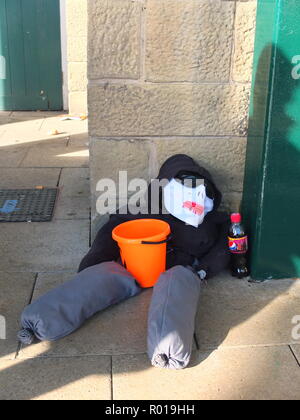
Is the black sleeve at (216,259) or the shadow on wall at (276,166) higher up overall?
the shadow on wall at (276,166)

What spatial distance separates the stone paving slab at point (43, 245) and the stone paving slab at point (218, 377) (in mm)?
1214

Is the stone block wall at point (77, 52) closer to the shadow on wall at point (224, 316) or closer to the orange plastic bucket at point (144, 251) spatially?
the shadow on wall at point (224, 316)

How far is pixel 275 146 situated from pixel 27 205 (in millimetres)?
2432

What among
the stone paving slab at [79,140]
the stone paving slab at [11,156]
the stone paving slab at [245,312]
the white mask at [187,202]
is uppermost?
the white mask at [187,202]

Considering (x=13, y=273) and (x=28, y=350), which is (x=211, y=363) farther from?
(x=13, y=273)

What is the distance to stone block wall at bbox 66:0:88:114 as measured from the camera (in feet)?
25.5

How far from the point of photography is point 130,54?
3.58 m

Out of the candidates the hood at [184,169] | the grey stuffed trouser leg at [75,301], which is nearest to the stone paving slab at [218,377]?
the grey stuffed trouser leg at [75,301]

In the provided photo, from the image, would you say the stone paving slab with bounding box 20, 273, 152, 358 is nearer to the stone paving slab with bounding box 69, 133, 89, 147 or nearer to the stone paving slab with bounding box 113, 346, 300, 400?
the stone paving slab with bounding box 113, 346, 300, 400

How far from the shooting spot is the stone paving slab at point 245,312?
3.01 m

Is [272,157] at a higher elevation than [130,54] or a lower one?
lower

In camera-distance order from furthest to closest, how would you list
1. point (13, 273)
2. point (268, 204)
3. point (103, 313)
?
point (13, 273) → point (268, 204) → point (103, 313)

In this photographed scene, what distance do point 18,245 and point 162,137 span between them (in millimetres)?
1340
